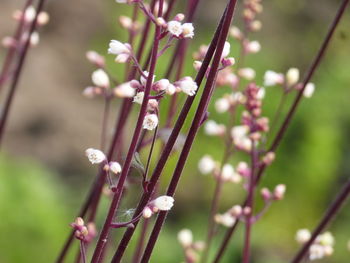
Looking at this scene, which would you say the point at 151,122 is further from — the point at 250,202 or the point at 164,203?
the point at 250,202

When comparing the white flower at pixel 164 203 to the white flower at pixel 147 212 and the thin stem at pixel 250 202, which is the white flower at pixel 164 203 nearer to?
the white flower at pixel 147 212

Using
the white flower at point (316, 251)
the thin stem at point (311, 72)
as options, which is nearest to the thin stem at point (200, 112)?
the thin stem at point (311, 72)

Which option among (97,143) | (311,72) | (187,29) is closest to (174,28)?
(187,29)

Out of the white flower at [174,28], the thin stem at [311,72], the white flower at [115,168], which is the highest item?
the thin stem at [311,72]

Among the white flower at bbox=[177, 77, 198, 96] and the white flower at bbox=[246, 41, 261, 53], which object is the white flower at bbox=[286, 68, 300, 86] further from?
the white flower at bbox=[177, 77, 198, 96]

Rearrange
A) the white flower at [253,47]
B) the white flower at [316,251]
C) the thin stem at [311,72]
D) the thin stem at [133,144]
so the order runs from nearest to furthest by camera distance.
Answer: the thin stem at [133,144] < the thin stem at [311,72] < the white flower at [316,251] < the white flower at [253,47]

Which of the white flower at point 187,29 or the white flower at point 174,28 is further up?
the white flower at point 187,29

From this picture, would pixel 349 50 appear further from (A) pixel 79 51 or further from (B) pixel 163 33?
(B) pixel 163 33

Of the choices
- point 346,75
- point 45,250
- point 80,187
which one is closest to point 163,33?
point 45,250

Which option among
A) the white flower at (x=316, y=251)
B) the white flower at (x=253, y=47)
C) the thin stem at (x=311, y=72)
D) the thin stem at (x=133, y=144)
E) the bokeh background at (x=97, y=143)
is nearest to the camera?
the thin stem at (x=133, y=144)
